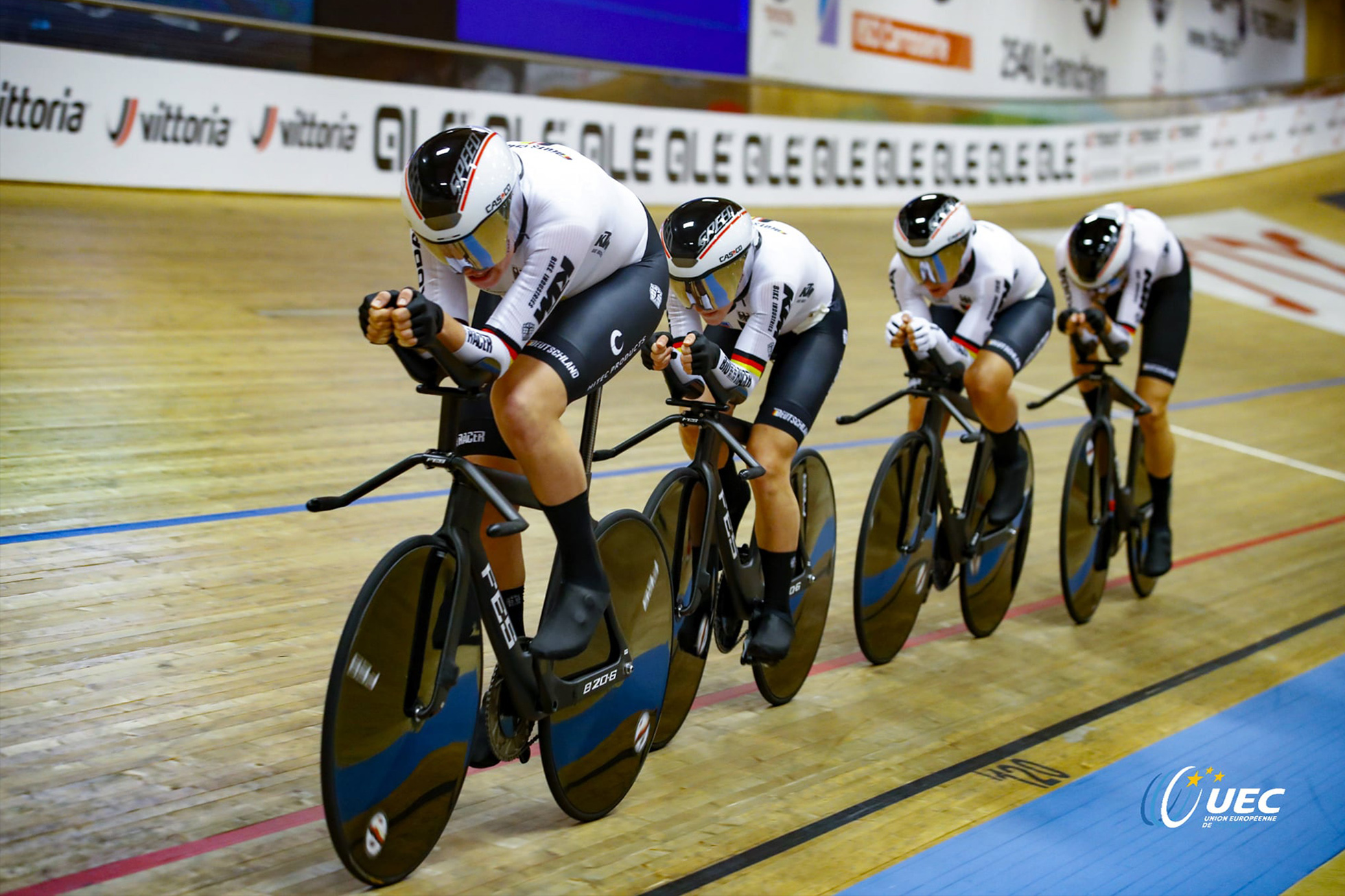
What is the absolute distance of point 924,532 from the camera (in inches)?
148

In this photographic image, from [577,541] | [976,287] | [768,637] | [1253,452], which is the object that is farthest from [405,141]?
[577,541]

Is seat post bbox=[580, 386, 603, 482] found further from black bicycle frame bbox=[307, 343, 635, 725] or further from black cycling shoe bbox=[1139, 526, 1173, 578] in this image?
black cycling shoe bbox=[1139, 526, 1173, 578]

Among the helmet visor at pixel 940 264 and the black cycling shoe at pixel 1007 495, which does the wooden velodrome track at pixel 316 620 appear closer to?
the black cycling shoe at pixel 1007 495

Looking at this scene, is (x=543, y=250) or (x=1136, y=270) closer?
(x=543, y=250)

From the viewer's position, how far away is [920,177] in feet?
47.4

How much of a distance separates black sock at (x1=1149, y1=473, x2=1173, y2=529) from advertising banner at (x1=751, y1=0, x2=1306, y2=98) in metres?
9.53

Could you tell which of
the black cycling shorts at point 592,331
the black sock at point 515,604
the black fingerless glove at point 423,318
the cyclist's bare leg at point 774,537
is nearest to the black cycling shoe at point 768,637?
the cyclist's bare leg at point 774,537

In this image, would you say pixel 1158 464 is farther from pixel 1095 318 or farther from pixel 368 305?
pixel 368 305

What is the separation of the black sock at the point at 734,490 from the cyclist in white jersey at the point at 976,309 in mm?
707

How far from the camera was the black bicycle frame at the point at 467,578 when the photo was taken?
6.79 ft

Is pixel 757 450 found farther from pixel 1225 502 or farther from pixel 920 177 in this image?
pixel 920 177

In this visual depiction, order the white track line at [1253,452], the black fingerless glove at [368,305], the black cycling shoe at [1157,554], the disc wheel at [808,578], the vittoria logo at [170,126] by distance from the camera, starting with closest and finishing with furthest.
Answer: the black fingerless glove at [368,305], the disc wheel at [808,578], the black cycling shoe at [1157,554], the white track line at [1253,452], the vittoria logo at [170,126]

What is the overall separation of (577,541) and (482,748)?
1.61 feet

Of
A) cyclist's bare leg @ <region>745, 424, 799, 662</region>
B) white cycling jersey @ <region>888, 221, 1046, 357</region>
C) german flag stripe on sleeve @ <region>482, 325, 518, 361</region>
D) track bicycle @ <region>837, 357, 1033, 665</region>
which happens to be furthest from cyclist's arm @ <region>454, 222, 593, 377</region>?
white cycling jersey @ <region>888, 221, 1046, 357</region>
